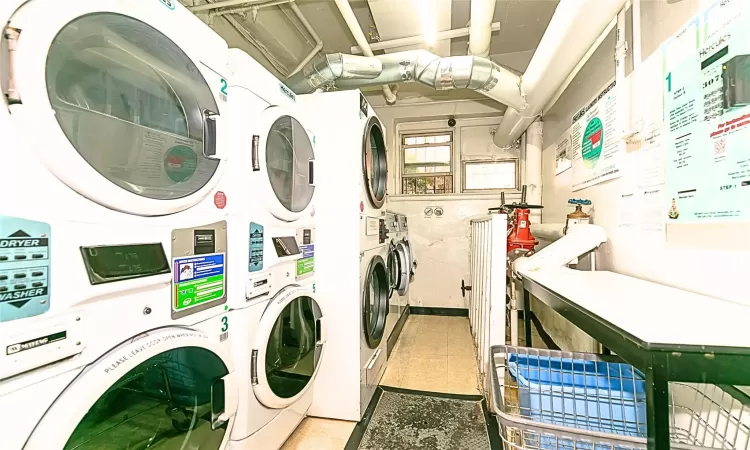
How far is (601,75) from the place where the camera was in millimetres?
2014

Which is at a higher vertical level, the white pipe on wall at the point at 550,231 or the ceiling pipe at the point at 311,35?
the ceiling pipe at the point at 311,35

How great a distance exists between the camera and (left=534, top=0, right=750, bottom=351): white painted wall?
3.30 ft

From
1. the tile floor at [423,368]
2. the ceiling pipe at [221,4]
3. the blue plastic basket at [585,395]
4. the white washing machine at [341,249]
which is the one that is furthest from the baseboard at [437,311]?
the ceiling pipe at [221,4]

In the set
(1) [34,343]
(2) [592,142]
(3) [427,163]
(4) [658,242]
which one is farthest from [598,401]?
(3) [427,163]

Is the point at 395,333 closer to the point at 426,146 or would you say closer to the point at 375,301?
the point at 375,301

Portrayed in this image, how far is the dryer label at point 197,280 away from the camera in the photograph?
1041 mm

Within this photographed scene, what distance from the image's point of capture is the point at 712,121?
1023 mm

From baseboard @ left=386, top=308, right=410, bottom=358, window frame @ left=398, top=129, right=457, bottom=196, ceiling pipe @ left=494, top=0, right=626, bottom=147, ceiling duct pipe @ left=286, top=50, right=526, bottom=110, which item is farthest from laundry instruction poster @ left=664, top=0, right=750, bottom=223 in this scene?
window frame @ left=398, top=129, right=457, bottom=196

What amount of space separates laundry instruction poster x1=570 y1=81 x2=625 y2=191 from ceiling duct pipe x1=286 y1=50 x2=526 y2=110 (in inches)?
19.7

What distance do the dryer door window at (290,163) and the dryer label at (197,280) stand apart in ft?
1.43

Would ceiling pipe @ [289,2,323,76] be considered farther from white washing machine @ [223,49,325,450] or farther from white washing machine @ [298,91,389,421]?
white washing machine @ [223,49,325,450]

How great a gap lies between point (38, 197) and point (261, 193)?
0.74m

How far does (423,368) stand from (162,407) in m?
1.97

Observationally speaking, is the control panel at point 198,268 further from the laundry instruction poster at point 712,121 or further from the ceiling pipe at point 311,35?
the ceiling pipe at point 311,35
